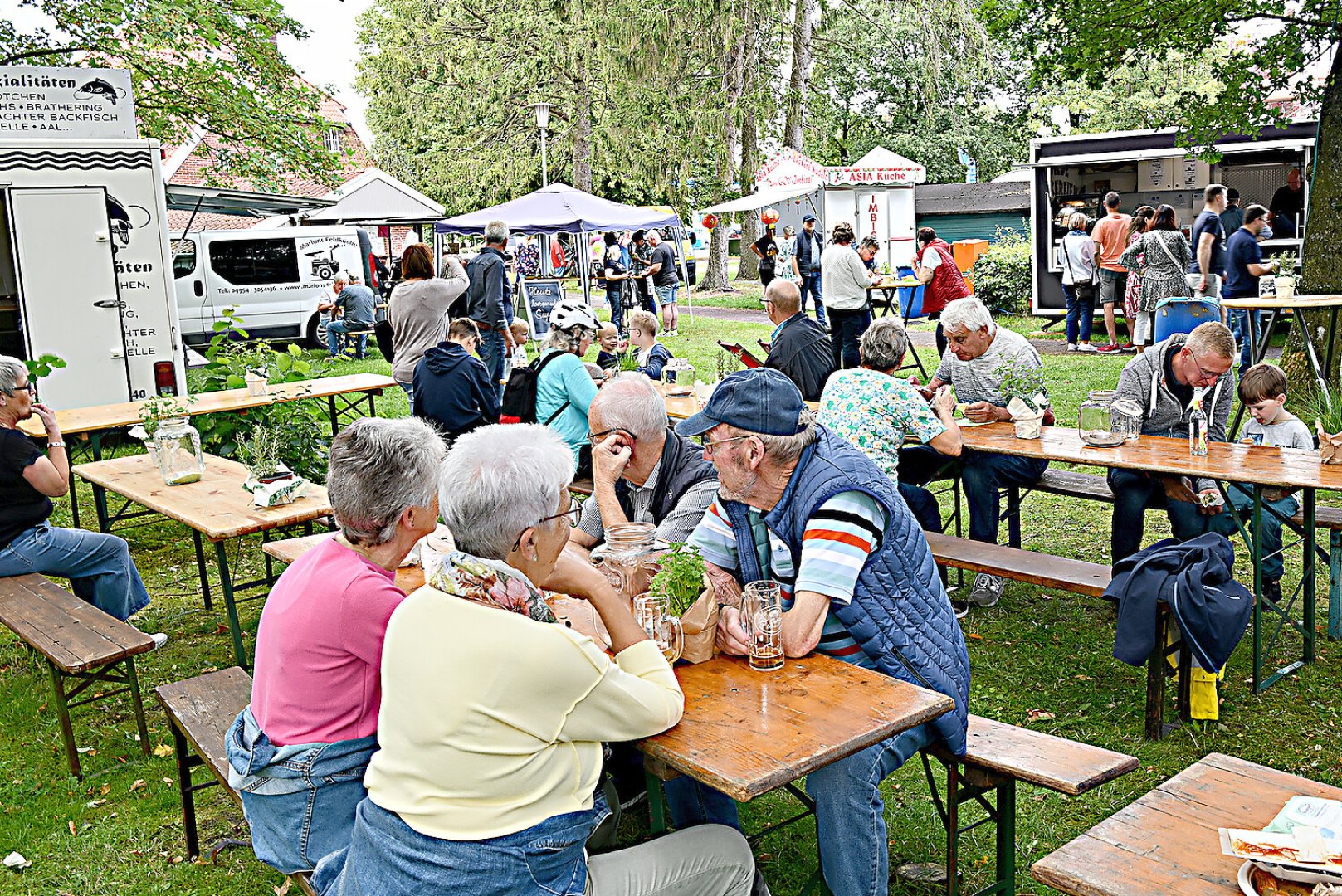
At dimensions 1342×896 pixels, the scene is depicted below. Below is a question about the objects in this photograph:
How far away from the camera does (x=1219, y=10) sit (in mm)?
8219

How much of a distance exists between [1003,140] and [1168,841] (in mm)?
34846

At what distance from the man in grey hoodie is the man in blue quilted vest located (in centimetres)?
254

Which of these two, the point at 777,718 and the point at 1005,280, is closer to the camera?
the point at 777,718

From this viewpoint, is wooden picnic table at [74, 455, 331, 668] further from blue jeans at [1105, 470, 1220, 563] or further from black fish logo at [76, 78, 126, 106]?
black fish logo at [76, 78, 126, 106]

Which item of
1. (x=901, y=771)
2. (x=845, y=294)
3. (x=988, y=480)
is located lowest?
(x=901, y=771)

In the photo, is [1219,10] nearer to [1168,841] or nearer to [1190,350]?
[1190,350]

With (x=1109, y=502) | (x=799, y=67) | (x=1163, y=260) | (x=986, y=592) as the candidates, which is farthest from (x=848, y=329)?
(x=799, y=67)

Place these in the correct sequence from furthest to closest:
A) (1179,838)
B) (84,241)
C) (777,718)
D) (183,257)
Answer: (183,257) < (84,241) < (777,718) < (1179,838)

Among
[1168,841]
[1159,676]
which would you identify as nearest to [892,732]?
[1168,841]

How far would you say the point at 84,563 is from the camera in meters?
4.89

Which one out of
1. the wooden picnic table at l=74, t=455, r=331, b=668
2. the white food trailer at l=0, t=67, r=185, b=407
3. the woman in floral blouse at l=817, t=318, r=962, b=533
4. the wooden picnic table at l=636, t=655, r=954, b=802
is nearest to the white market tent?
the white food trailer at l=0, t=67, r=185, b=407

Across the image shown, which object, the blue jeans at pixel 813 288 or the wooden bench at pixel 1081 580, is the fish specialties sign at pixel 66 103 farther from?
the blue jeans at pixel 813 288

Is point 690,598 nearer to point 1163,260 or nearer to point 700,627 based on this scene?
point 700,627

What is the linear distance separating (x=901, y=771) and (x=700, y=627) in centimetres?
171
